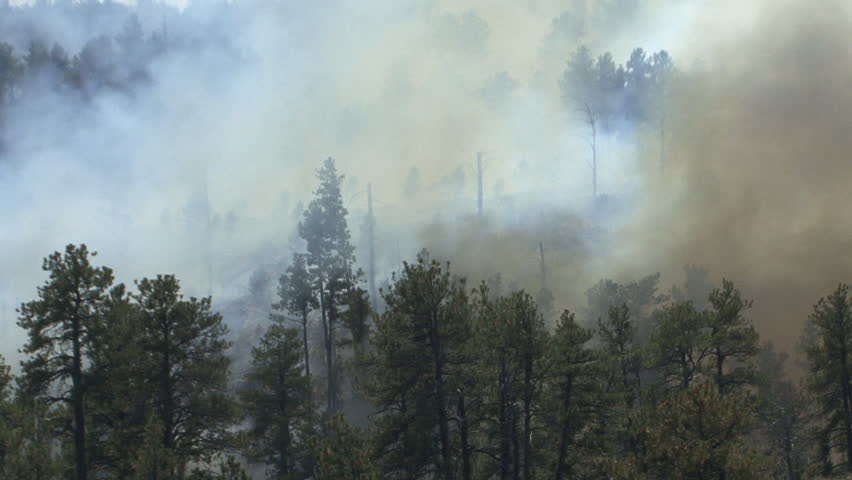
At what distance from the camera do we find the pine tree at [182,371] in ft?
82.5

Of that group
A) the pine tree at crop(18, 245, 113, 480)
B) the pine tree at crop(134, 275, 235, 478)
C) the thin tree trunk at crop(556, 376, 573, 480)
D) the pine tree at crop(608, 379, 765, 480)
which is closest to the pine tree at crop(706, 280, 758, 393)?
the thin tree trunk at crop(556, 376, 573, 480)

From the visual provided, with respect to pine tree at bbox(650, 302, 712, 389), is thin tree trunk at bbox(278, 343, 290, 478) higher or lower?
lower

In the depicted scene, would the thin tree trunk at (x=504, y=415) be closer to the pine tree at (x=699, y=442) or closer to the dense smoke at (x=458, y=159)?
the pine tree at (x=699, y=442)

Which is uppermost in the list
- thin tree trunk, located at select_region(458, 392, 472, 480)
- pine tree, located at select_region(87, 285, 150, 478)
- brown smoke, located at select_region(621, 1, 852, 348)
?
brown smoke, located at select_region(621, 1, 852, 348)

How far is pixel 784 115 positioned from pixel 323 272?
226 feet

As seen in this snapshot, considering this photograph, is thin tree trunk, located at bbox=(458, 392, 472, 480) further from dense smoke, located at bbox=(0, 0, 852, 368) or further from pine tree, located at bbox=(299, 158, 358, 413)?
dense smoke, located at bbox=(0, 0, 852, 368)

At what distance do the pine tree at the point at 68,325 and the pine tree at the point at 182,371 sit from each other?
70.6 inches

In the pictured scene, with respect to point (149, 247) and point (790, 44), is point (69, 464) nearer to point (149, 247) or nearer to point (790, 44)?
point (149, 247)

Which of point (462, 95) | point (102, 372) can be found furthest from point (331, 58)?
point (102, 372)

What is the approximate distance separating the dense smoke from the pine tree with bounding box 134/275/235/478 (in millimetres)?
42899

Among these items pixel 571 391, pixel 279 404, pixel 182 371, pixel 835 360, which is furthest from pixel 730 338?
pixel 182 371

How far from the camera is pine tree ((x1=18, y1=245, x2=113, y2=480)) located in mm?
23500

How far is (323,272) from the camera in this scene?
4478 cm

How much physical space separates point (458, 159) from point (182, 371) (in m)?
93.1
